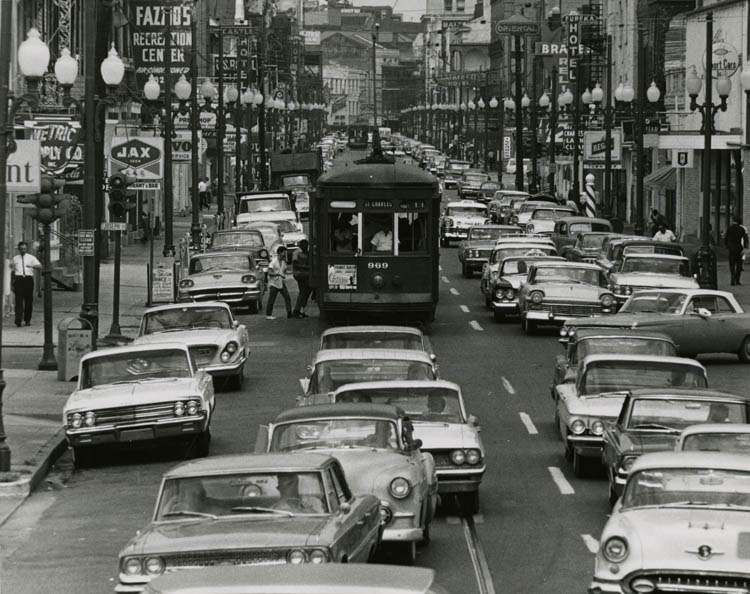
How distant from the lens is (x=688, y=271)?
128 ft

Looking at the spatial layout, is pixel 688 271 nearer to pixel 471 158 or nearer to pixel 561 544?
pixel 561 544

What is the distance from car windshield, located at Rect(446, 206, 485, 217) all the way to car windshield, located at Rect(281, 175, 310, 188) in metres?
15.2

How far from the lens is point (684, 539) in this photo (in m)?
11.9

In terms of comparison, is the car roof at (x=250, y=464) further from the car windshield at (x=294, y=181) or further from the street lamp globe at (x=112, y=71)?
the car windshield at (x=294, y=181)

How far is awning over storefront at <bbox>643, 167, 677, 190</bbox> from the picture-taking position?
243 feet

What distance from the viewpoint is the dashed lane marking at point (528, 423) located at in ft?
77.6

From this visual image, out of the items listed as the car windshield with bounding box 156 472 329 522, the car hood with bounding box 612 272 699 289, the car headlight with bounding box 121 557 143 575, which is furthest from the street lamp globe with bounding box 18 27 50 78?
the car hood with bounding box 612 272 699 289

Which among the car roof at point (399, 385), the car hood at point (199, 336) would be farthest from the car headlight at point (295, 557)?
the car hood at point (199, 336)

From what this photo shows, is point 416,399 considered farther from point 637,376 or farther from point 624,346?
point 624,346

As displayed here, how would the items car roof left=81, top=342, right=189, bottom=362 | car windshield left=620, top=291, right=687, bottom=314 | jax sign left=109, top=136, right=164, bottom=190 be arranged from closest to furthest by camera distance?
car roof left=81, top=342, right=189, bottom=362, car windshield left=620, top=291, right=687, bottom=314, jax sign left=109, top=136, right=164, bottom=190

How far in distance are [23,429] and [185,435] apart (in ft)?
11.9

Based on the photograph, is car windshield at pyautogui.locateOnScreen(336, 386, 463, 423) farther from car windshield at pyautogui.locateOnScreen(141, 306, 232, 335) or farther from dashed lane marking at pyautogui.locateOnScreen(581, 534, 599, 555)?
car windshield at pyautogui.locateOnScreen(141, 306, 232, 335)

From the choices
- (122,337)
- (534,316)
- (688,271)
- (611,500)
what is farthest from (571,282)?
(611,500)

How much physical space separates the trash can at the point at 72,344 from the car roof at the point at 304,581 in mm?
20493
